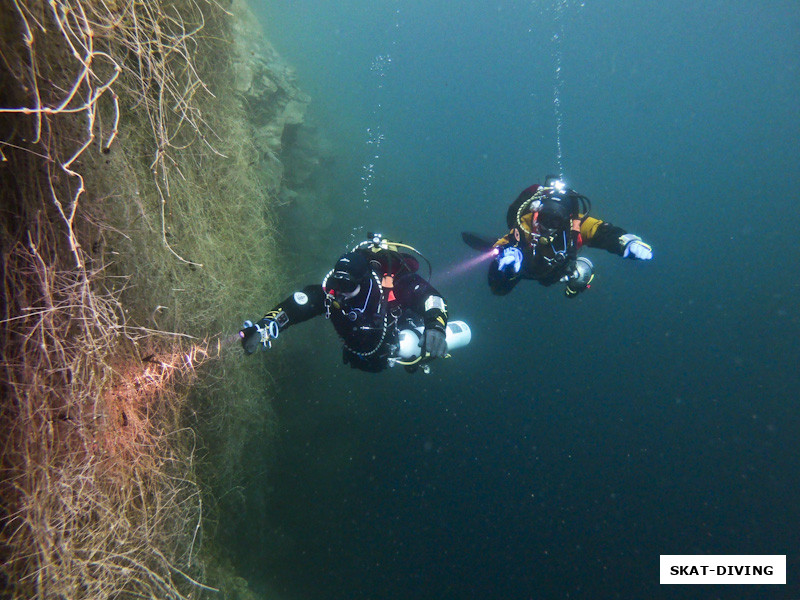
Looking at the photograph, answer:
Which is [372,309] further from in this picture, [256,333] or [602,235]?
[602,235]

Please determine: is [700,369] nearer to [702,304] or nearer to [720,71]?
[702,304]

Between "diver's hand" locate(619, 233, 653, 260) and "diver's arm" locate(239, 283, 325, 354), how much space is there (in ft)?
13.5

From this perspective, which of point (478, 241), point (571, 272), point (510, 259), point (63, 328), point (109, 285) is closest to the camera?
point (63, 328)

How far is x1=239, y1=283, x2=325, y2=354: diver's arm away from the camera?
3.57 meters

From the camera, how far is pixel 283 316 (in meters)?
3.95

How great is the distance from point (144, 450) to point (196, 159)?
10.6 feet

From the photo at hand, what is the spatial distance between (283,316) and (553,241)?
3845 millimetres

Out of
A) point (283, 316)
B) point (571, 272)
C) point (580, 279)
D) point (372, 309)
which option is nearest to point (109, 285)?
point (283, 316)

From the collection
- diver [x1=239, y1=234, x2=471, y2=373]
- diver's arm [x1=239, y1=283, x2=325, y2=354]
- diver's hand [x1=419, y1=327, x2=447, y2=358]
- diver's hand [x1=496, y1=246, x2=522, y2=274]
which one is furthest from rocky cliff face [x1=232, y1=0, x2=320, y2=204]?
diver's hand [x1=419, y1=327, x2=447, y2=358]

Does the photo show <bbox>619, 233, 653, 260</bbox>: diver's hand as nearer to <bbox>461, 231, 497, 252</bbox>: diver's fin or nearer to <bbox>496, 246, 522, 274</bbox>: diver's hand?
<bbox>496, 246, 522, 274</bbox>: diver's hand

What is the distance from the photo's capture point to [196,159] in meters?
4.32

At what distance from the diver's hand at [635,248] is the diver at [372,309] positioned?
9.29 feet

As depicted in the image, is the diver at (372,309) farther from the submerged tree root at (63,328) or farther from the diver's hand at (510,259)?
the diver's hand at (510,259)

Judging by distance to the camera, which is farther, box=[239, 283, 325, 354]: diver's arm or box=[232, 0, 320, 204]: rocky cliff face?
box=[232, 0, 320, 204]: rocky cliff face
